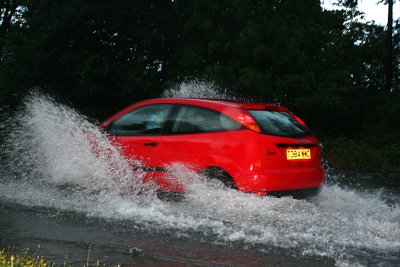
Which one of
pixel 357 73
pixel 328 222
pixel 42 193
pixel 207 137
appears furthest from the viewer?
pixel 357 73

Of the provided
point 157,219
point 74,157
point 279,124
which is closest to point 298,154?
point 279,124

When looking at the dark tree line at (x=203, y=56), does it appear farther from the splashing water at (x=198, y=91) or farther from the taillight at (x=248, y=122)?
the taillight at (x=248, y=122)

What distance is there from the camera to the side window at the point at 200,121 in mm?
7014

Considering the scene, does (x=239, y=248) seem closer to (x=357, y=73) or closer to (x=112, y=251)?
(x=112, y=251)

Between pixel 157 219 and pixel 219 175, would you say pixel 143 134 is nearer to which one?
pixel 219 175

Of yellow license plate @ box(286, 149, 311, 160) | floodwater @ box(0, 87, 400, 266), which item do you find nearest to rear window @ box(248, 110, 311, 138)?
yellow license plate @ box(286, 149, 311, 160)

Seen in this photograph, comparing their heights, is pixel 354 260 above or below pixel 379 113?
below

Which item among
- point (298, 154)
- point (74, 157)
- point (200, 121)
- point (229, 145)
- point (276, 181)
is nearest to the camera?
point (276, 181)

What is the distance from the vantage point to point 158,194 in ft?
24.9

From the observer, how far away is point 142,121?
7949 mm

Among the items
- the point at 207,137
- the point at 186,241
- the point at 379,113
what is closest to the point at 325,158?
the point at 379,113

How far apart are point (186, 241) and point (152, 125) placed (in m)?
2.51

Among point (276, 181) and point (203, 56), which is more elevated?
point (203, 56)

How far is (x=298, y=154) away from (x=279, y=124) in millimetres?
463
